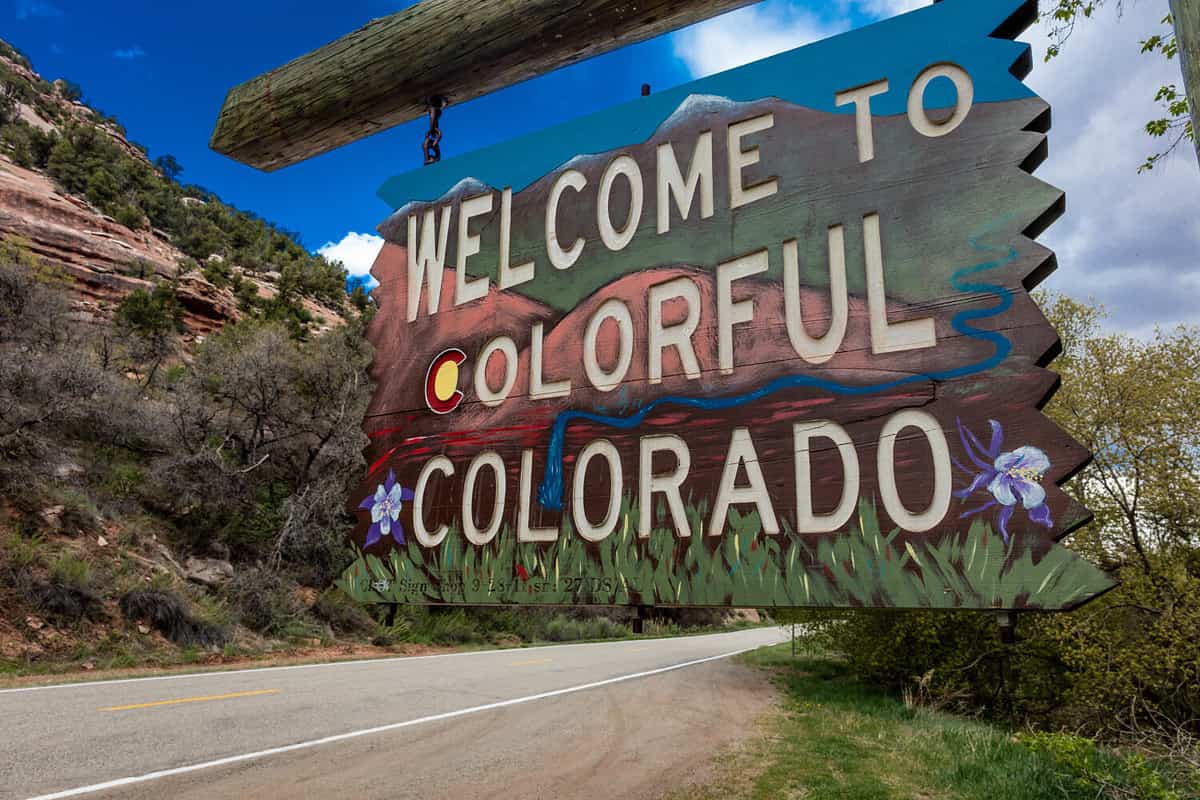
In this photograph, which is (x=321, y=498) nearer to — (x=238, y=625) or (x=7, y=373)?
(x=238, y=625)

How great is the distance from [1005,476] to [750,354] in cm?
40

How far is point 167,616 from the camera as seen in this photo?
1322 centimetres

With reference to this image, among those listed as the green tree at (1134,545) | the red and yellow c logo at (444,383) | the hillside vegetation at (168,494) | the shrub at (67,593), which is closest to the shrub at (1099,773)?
the green tree at (1134,545)

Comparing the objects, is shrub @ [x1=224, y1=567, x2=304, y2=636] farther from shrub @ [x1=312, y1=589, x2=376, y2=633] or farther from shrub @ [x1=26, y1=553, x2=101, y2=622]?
shrub @ [x1=26, y1=553, x2=101, y2=622]

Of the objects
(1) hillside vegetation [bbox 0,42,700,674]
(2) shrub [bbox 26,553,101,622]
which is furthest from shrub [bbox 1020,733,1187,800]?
(2) shrub [bbox 26,553,101,622]

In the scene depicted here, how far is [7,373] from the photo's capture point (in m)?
14.2

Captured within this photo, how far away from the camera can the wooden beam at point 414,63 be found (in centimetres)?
151

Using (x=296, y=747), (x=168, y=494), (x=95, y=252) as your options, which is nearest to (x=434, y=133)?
(x=296, y=747)

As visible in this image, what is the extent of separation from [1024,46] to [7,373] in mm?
17805

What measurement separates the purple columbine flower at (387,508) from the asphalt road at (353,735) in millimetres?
5376

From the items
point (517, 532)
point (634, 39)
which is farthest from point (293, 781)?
point (634, 39)

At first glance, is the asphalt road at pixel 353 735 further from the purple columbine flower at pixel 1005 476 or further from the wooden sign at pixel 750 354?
the purple columbine flower at pixel 1005 476

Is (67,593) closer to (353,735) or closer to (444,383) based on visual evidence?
(353,735)

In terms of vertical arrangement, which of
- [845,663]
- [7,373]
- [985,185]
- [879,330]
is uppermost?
[7,373]
